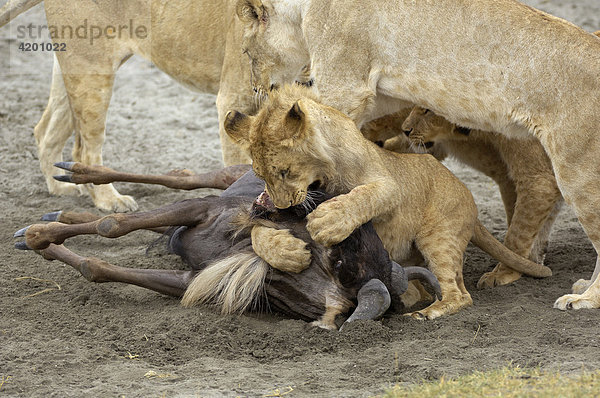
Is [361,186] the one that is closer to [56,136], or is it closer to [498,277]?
[498,277]

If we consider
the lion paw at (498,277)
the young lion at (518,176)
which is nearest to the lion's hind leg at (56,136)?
the young lion at (518,176)

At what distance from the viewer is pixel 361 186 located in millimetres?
4602

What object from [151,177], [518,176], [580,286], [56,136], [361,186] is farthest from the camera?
[56,136]

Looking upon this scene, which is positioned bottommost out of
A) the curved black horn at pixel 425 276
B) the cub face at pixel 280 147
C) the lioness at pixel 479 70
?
the curved black horn at pixel 425 276

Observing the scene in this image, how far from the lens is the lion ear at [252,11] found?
5539 mm

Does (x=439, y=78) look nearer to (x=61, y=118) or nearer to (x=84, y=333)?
(x=84, y=333)

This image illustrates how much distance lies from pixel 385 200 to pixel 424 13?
116cm

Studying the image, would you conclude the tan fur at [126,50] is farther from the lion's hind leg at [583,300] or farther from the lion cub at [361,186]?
the lion's hind leg at [583,300]

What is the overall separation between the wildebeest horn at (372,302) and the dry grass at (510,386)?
0.82 meters

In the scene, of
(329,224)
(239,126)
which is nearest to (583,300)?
(329,224)

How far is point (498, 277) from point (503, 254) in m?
0.23

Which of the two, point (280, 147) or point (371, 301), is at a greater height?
point (280, 147)

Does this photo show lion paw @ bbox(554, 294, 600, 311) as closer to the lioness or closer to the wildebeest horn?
the lioness

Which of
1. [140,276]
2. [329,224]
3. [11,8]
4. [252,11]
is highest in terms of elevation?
[252,11]
